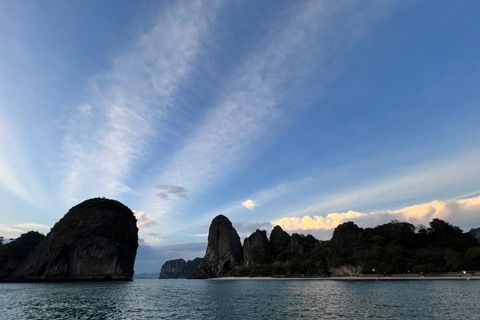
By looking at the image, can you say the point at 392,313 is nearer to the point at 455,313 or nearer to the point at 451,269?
the point at 455,313

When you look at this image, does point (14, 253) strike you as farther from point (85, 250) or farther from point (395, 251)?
point (395, 251)

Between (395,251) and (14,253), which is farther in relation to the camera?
(14,253)

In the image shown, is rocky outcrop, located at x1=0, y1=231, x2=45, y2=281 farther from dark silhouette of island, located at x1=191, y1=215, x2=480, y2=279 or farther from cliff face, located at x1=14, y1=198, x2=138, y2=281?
dark silhouette of island, located at x1=191, y1=215, x2=480, y2=279

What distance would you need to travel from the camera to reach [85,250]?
158 metres

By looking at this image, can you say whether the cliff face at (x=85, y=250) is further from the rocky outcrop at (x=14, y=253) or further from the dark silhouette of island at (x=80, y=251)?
the rocky outcrop at (x=14, y=253)

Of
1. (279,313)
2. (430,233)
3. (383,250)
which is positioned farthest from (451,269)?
(279,313)

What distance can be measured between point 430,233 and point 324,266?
67.7 meters

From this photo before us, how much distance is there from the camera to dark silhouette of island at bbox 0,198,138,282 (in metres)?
153

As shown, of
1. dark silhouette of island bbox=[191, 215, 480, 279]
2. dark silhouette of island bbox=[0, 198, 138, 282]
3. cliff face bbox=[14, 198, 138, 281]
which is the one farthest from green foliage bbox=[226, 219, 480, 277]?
dark silhouette of island bbox=[0, 198, 138, 282]

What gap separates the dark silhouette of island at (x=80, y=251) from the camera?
153 metres

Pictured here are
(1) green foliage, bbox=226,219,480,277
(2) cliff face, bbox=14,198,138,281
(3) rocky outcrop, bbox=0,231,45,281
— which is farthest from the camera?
(3) rocky outcrop, bbox=0,231,45,281

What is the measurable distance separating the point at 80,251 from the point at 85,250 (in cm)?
258

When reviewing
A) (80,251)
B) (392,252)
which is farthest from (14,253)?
(392,252)

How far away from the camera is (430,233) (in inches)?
6412
